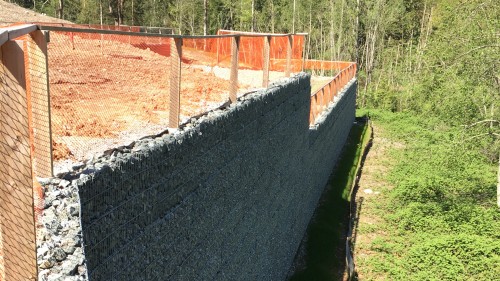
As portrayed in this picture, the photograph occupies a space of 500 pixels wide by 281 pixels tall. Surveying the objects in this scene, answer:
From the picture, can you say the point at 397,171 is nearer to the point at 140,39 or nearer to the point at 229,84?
the point at 229,84

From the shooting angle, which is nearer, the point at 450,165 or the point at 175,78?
the point at 175,78

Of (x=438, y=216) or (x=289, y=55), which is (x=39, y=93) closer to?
(x=289, y=55)

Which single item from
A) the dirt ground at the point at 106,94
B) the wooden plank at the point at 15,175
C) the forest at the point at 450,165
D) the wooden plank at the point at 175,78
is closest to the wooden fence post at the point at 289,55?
the dirt ground at the point at 106,94

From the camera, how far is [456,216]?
1459 centimetres

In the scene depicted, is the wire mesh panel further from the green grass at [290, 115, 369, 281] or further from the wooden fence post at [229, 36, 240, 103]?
the green grass at [290, 115, 369, 281]

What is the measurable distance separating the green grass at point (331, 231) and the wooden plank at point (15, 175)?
8267 mm

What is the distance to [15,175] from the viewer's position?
2.44 meters

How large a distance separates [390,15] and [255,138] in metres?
37.1

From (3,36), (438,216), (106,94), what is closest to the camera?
(3,36)

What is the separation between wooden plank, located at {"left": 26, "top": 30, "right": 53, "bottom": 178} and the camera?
270 cm

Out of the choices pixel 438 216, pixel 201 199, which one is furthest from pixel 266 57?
pixel 438 216

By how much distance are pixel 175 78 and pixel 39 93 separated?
5.77 feet

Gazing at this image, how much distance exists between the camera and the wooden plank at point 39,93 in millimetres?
2699

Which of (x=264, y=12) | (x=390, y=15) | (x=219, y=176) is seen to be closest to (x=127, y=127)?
(x=219, y=176)
